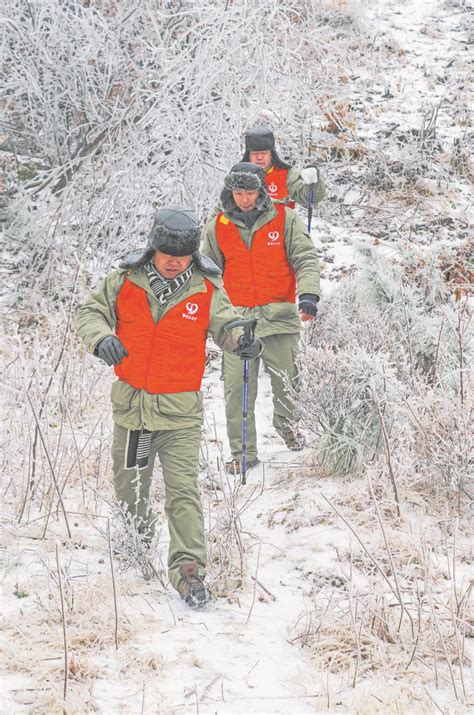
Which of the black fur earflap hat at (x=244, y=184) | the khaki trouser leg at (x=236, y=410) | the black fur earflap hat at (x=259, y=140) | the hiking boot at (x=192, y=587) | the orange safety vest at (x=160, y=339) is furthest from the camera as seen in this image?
the black fur earflap hat at (x=259, y=140)

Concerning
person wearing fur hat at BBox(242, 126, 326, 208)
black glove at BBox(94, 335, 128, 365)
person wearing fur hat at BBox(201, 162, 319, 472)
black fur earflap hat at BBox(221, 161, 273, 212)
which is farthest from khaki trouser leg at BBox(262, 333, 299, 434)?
black glove at BBox(94, 335, 128, 365)

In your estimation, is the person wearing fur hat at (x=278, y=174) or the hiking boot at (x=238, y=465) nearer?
the hiking boot at (x=238, y=465)

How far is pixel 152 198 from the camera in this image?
23.6 feet

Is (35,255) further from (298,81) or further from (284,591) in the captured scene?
(284,591)

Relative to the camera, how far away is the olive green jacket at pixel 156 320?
340 cm

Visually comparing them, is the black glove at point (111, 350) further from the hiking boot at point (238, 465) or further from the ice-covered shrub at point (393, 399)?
the hiking boot at point (238, 465)

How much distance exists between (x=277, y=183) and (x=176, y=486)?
3.39 m

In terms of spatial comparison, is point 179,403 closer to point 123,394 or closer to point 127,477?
point 123,394

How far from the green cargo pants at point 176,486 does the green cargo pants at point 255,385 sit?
1.50 metres

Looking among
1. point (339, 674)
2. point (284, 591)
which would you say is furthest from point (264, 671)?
point (284, 591)

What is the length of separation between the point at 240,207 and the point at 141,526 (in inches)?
81.7

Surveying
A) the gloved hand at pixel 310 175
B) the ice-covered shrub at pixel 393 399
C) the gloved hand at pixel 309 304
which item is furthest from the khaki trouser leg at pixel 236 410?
the gloved hand at pixel 310 175

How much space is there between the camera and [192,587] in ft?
10.8

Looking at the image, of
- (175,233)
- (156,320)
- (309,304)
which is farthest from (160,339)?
(309,304)
